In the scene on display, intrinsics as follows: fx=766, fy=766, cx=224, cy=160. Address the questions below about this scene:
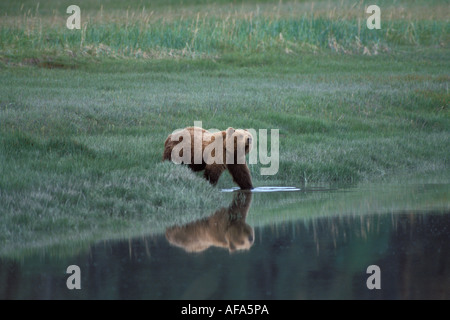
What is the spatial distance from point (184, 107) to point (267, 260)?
10.3m

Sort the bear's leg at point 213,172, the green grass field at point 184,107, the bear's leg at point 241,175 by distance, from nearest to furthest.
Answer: the green grass field at point 184,107 → the bear's leg at point 213,172 → the bear's leg at point 241,175

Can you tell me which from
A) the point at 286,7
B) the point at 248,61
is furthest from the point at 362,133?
the point at 286,7

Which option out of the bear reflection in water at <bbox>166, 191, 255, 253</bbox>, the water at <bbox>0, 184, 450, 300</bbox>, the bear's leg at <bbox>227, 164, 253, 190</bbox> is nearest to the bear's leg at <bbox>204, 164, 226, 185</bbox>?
the bear's leg at <bbox>227, 164, 253, 190</bbox>

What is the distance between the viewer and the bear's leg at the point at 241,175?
39.1 ft

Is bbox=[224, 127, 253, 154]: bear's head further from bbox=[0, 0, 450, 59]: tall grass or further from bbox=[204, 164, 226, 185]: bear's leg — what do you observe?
bbox=[0, 0, 450, 59]: tall grass

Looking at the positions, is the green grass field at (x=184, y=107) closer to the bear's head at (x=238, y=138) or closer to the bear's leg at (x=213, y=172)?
the bear's leg at (x=213, y=172)

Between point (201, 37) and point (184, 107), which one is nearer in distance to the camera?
point (184, 107)

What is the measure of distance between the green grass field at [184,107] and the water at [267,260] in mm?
814

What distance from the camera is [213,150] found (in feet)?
38.3

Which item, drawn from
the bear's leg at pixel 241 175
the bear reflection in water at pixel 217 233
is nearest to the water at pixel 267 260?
the bear reflection in water at pixel 217 233

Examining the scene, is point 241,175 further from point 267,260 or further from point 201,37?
point 201,37

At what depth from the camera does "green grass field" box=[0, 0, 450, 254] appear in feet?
33.4

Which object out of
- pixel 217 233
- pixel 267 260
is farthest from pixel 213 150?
pixel 267 260

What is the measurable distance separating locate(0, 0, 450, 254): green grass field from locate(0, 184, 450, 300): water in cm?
81
